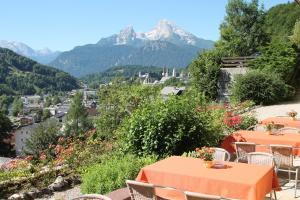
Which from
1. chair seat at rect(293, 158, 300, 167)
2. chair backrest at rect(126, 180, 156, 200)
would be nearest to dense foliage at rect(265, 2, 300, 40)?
chair seat at rect(293, 158, 300, 167)

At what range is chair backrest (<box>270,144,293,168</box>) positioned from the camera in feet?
22.3

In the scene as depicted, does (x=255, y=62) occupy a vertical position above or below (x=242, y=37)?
below

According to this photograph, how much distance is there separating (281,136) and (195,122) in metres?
1.74

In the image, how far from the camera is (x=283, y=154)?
6867 millimetres

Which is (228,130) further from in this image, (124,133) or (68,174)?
(68,174)

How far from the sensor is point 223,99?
2586 cm

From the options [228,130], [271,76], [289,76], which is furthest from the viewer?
[289,76]

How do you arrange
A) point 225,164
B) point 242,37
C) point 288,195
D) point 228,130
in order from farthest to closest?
1. point 242,37
2. point 228,130
3. point 288,195
4. point 225,164

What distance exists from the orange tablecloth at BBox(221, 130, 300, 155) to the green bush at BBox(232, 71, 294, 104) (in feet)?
45.0

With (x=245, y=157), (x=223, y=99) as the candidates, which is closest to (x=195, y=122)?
(x=245, y=157)

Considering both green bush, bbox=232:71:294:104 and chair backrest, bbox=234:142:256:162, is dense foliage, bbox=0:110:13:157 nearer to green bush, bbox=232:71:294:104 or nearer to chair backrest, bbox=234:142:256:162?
green bush, bbox=232:71:294:104

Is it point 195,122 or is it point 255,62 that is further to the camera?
point 255,62

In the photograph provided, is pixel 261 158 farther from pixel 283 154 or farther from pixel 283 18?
pixel 283 18

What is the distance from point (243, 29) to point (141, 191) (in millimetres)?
33503
